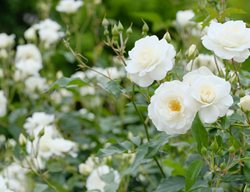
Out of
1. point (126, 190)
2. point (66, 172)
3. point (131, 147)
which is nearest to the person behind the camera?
point (131, 147)

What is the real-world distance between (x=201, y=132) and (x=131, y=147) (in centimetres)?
28

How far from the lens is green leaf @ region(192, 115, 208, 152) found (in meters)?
1.29

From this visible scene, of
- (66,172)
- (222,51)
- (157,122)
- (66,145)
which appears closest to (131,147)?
(157,122)

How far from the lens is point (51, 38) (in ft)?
8.82

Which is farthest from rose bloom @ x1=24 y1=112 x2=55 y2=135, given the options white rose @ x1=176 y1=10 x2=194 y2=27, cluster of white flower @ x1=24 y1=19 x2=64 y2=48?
white rose @ x1=176 y1=10 x2=194 y2=27

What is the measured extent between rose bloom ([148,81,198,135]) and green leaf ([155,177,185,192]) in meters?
0.19

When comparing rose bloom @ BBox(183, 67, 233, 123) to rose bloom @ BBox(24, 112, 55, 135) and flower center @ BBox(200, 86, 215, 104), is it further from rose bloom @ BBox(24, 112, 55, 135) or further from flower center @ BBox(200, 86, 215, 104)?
rose bloom @ BBox(24, 112, 55, 135)

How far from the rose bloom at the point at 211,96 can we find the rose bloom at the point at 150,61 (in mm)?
83

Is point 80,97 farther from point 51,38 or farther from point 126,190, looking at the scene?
point 126,190

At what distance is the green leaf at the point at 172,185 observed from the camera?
1.42 metres

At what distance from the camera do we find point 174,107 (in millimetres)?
1285

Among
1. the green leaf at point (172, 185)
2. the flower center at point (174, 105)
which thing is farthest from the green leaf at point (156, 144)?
the flower center at point (174, 105)

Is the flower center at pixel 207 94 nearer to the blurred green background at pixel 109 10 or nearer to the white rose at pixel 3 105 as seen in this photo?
the white rose at pixel 3 105

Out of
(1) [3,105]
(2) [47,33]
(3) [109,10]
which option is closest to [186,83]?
(1) [3,105]
